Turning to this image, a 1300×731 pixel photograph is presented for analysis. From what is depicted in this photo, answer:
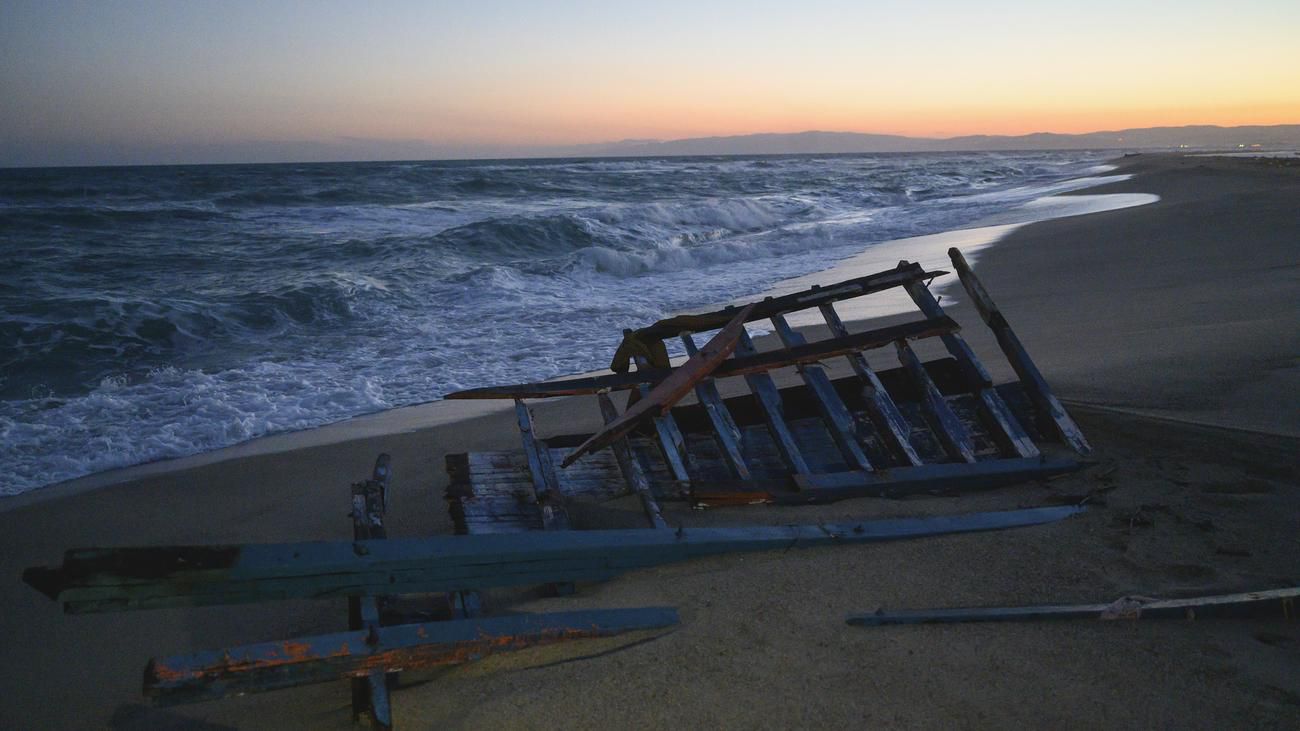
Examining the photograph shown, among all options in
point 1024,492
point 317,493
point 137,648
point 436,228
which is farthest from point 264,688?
point 436,228

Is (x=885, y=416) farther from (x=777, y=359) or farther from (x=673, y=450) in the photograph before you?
(x=673, y=450)

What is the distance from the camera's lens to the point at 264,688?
2109mm

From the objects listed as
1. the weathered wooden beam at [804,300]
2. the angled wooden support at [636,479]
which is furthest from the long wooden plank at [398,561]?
the weathered wooden beam at [804,300]

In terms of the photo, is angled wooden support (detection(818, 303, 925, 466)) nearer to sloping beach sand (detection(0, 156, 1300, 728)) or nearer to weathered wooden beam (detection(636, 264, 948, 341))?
sloping beach sand (detection(0, 156, 1300, 728))

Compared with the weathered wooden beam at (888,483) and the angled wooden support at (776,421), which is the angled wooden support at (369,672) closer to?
the weathered wooden beam at (888,483)

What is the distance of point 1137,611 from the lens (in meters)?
2.59

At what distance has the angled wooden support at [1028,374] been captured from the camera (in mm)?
4086

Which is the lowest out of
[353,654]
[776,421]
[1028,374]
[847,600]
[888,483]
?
[847,600]

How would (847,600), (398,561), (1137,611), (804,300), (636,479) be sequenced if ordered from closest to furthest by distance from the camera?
1. (398,561)
2. (1137,611)
3. (847,600)
4. (636,479)
5. (804,300)

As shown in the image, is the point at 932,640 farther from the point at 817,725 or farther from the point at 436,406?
the point at 436,406

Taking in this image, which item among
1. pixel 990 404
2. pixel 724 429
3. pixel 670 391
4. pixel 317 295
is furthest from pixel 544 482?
pixel 317 295

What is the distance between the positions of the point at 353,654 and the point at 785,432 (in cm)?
231

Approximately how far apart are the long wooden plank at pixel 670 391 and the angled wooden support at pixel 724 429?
0.10 m

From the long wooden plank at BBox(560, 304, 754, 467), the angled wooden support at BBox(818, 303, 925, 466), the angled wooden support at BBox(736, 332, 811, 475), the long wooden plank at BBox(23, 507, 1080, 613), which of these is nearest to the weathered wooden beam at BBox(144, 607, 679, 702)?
the long wooden plank at BBox(23, 507, 1080, 613)
